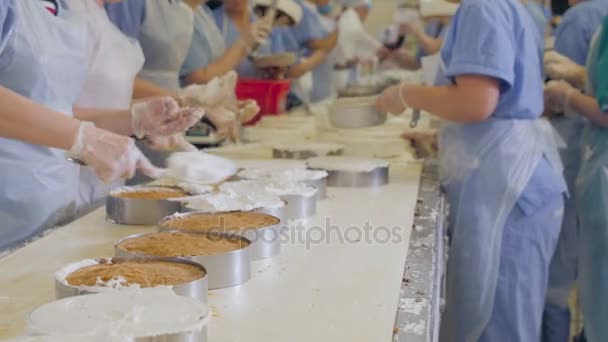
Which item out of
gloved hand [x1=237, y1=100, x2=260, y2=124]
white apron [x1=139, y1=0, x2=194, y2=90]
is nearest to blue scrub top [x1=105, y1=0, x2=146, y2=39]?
white apron [x1=139, y1=0, x2=194, y2=90]

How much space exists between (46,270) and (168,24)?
1.84 metres

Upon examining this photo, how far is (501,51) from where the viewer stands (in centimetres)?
197

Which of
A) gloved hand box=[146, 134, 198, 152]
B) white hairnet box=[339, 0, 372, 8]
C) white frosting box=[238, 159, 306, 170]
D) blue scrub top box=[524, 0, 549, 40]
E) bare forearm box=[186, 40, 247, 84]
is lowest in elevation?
white frosting box=[238, 159, 306, 170]

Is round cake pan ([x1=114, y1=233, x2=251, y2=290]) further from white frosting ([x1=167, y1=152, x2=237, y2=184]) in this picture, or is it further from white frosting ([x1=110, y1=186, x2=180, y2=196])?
white frosting ([x1=167, y1=152, x2=237, y2=184])

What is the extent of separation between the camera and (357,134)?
2.91 m

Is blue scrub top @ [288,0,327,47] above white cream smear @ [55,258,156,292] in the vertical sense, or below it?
above

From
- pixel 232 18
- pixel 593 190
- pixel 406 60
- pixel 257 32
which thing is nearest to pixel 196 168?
pixel 593 190

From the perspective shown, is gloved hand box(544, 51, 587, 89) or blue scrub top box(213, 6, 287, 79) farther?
blue scrub top box(213, 6, 287, 79)

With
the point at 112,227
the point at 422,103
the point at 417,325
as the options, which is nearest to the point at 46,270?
the point at 112,227

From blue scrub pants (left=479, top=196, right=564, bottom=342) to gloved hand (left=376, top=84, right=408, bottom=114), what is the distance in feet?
1.64

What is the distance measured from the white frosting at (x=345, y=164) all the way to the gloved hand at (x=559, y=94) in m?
0.82

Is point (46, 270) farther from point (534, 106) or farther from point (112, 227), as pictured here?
point (534, 106)

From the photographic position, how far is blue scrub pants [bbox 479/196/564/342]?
6.85 ft

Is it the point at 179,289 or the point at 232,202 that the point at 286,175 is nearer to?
the point at 232,202
